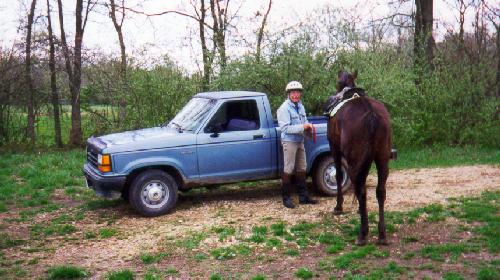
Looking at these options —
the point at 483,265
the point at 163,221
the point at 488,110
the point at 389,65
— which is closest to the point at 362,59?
the point at 389,65

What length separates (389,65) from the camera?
1589 cm

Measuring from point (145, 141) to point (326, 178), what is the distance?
326 centimetres

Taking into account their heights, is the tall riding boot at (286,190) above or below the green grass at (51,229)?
above

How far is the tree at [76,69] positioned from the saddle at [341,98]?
11841mm

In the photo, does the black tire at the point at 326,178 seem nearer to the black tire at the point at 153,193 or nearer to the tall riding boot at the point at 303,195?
the tall riding boot at the point at 303,195

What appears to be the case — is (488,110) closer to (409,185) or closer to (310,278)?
(409,185)

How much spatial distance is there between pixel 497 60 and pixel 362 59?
5804 mm

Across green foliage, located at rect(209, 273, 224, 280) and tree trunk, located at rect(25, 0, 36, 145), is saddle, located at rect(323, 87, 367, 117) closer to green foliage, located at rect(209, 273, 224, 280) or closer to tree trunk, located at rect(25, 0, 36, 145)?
green foliage, located at rect(209, 273, 224, 280)

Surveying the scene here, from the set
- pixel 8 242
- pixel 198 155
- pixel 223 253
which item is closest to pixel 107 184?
pixel 198 155

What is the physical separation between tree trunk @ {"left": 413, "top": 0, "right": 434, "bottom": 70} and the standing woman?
830cm

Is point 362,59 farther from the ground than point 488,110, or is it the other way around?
point 362,59

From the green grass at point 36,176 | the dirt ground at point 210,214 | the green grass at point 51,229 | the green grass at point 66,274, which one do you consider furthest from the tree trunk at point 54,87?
the green grass at point 66,274

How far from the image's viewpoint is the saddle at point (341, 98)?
7812 millimetres

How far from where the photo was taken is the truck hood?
8.45 m
